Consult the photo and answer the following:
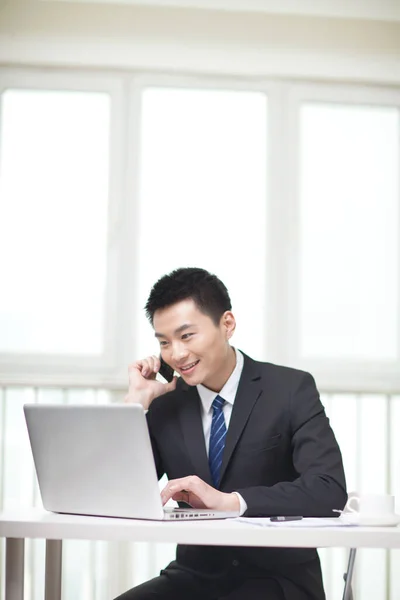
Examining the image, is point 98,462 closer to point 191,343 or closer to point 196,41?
point 191,343

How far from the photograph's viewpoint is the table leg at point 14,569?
5.65 feet

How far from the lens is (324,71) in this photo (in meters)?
3.70

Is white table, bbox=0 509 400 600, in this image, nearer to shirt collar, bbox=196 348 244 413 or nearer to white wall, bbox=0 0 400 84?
shirt collar, bbox=196 348 244 413

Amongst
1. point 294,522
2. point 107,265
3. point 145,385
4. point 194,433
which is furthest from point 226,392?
point 107,265

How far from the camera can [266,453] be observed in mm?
2174

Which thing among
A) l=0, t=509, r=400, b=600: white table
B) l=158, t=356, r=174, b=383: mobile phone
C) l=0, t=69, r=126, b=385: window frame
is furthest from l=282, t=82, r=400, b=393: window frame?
l=0, t=509, r=400, b=600: white table

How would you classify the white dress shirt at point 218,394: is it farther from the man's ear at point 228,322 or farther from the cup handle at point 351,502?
the cup handle at point 351,502

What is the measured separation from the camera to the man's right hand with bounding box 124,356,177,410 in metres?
2.38

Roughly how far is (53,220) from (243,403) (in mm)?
1749

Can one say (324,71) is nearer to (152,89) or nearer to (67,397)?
(152,89)

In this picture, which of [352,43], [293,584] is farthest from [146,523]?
[352,43]

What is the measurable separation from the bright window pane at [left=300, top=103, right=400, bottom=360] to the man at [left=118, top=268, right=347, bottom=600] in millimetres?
1380

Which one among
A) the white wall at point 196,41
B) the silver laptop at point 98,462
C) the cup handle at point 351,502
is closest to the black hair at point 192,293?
the silver laptop at point 98,462

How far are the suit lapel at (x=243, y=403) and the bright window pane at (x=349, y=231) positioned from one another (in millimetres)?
1407
